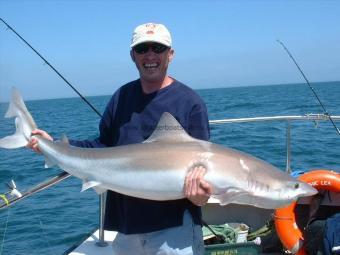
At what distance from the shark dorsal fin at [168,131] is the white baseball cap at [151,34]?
506 mm

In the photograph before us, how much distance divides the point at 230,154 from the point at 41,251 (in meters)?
5.84

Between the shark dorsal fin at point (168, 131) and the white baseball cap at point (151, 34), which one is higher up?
the white baseball cap at point (151, 34)

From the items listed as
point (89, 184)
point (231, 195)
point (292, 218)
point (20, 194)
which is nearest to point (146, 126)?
point (89, 184)

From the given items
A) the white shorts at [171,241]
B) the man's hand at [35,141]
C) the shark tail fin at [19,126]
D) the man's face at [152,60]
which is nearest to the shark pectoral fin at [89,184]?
the white shorts at [171,241]

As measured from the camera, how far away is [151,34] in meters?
2.95

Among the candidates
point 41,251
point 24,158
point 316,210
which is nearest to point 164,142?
point 316,210

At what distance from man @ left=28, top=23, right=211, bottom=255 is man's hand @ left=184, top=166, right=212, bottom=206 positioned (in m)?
0.01

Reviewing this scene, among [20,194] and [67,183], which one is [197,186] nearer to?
[20,194]

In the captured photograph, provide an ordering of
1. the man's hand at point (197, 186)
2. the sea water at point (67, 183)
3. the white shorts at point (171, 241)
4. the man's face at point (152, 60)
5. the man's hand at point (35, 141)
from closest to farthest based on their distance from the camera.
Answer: the man's hand at point (197, 186) < the white shorts at point (171, 241) < the man's face at point (152, 60) < the man's hand at point (35, 141) < the sea water at point (67, 183)

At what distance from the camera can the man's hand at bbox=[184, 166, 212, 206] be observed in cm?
269

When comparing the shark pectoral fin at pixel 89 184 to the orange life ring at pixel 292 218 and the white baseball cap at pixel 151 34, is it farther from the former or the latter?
the orange life ring at pixel 292 218

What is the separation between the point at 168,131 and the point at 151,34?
25.3 inches

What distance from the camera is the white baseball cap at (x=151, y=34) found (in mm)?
2938

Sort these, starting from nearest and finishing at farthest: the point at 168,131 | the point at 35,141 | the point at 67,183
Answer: the point at 168,131
the point at 35,141
the point at 67,183
